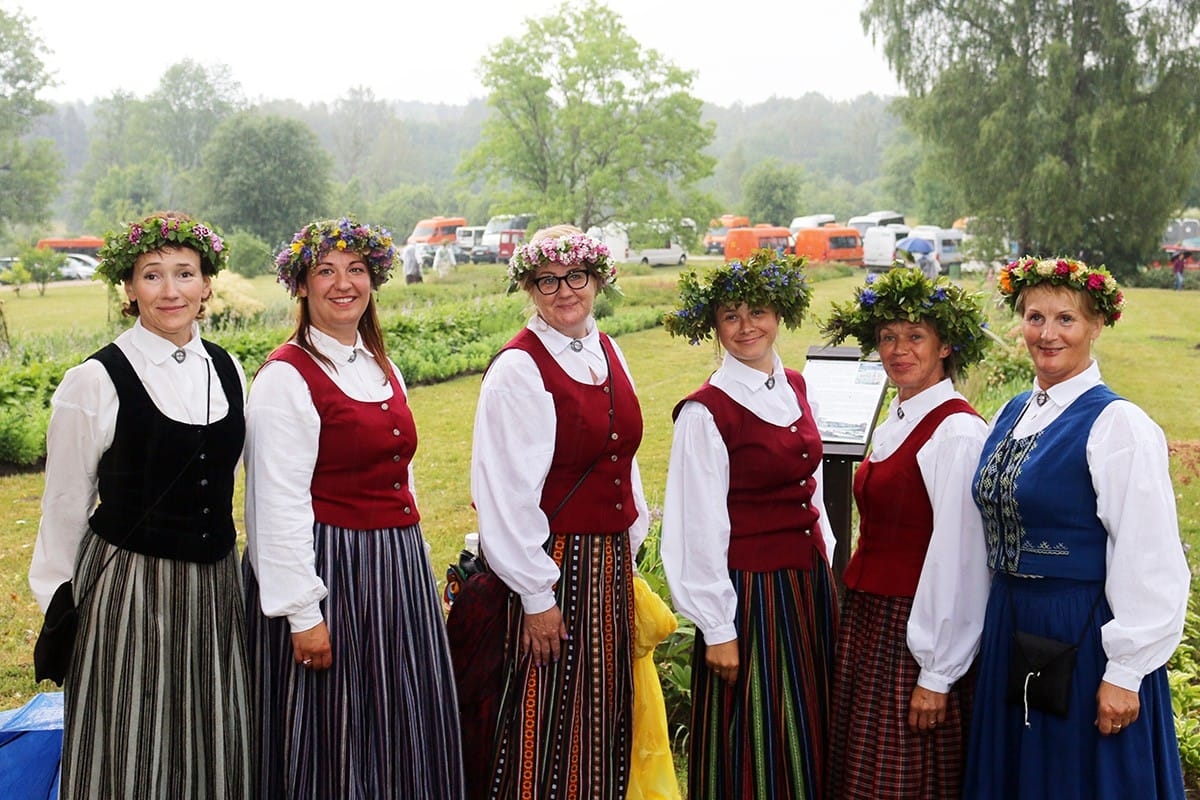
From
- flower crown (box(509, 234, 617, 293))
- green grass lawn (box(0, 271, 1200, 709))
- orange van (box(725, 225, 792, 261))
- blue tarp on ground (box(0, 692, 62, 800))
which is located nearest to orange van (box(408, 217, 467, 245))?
orange van (box(725, 225, 792, 261))

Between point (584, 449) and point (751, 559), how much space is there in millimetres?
505

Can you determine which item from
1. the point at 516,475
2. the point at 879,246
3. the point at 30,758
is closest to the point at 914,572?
the point at 516,475

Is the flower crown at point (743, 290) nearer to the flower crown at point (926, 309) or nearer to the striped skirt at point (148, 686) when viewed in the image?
the flower crown at point (926, 309)

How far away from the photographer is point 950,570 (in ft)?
8.02

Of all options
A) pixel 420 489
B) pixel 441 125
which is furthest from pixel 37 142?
pixel 441 125

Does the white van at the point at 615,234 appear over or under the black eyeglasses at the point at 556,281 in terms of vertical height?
over

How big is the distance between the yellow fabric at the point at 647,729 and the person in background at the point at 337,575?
19.7 inches

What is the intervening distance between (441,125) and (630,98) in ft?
155

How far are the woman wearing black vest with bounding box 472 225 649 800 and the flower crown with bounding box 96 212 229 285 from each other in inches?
31.2

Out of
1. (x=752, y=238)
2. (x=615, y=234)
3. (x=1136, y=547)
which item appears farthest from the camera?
(x=752, y=238)

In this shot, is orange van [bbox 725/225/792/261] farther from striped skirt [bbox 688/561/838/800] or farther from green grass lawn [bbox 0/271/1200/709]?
striped skirt [bbox 688/561/838/800]

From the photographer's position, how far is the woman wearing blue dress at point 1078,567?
2.22m

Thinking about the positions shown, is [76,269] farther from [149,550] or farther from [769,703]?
[769,703]

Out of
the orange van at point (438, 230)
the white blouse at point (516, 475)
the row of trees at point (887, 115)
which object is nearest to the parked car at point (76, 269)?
the row of trees at point (887, 115)
